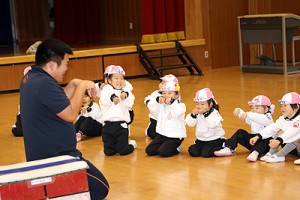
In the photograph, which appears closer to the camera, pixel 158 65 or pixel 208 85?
pixel 208 85

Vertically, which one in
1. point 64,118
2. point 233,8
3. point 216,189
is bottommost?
point 216,189

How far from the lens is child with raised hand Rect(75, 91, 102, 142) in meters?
6.57

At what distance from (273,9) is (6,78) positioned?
5278 mm

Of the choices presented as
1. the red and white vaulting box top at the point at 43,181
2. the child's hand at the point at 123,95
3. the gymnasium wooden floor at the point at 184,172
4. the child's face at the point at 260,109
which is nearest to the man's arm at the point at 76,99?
the red and white vaulting box top at the point at 43,181

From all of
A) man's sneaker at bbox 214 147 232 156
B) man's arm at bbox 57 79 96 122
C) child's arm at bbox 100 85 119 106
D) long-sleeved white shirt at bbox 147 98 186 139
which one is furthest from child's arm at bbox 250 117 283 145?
man's arm at bbox 57 79 96 122

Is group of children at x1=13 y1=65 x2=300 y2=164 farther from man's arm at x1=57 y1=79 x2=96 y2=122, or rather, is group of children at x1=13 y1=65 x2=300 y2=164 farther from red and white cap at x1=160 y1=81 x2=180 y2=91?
man's arm at x1=57 y1=79 x2=96 y2=122

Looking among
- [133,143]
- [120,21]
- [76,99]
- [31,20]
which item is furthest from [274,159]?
[31,20]

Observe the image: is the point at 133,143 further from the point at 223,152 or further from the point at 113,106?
the point at 223,152

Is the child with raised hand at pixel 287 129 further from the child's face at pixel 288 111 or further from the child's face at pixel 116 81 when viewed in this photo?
the child's face at pixel 116 81

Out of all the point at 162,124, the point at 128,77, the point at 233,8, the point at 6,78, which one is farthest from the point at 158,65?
the point at 162,124

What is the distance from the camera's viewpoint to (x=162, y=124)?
18.6 feet

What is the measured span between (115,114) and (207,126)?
0.91 m

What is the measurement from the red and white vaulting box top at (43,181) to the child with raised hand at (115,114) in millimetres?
1955

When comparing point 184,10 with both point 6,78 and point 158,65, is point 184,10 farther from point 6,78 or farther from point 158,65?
point 6,78
